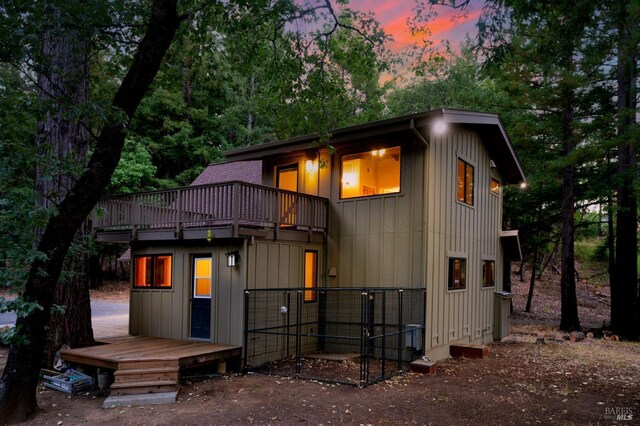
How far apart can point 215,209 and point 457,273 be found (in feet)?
20.8

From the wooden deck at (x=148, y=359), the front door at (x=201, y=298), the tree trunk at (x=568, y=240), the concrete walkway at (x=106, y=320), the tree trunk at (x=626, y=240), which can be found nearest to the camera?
the wooden deck at (x=148, y=359)

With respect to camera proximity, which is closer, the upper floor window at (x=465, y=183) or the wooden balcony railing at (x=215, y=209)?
the wooden balcony railing at (x=215, y=209)

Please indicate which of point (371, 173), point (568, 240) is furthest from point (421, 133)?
point (568, 240)

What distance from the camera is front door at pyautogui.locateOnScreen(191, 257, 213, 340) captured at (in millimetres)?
10344

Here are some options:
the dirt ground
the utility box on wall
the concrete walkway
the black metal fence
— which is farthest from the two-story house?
the utility box on wall

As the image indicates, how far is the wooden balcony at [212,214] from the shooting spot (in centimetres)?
959

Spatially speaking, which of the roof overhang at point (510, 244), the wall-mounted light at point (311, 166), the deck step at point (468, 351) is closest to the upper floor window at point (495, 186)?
the roof overhang at point (510, 244)

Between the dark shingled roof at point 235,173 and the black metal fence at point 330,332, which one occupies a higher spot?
the dark shingled roof at point 235,173

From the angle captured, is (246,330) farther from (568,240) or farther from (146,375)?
(568,240)

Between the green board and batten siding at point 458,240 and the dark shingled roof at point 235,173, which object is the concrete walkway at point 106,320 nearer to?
the dark shingled roof at point 235,173

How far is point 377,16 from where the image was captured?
10.6 m

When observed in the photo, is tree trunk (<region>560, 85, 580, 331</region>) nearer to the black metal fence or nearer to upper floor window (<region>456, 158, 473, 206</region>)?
upper floor window (<region>456, 158, 473, 206</region>)

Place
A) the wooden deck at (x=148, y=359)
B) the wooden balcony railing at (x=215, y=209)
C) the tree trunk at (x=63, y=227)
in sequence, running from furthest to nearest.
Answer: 1. the wooden balcony railing at (x=215, y=209)
2. the wooden deck at (x=148, y=359)
3. the tree trunk at (x=63, y=227)

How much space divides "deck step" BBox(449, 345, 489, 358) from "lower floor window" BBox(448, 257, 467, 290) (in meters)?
→ 1.46
